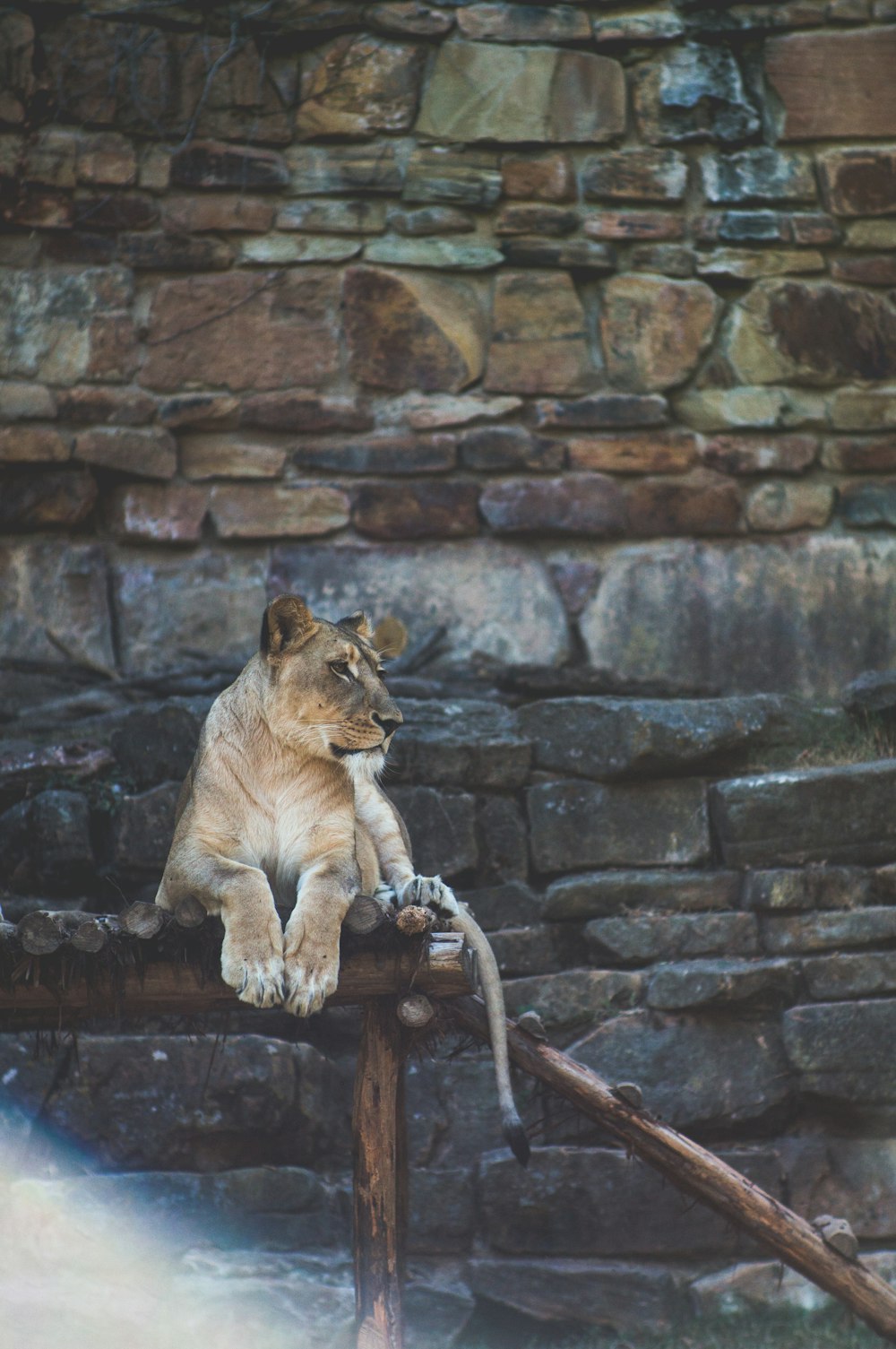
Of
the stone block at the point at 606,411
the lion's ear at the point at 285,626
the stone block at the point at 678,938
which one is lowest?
the stone block at the point at 678,938

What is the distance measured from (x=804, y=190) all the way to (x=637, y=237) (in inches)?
27.7

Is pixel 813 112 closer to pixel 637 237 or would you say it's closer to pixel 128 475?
pixel 637 237

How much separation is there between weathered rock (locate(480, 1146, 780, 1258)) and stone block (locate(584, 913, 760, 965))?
630 millimetres

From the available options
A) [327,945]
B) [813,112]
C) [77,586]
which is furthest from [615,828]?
[813,112]

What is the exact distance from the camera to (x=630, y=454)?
608 cm

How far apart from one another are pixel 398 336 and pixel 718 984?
2830mm

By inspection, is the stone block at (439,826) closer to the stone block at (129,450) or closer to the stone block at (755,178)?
the stone block at (129,450)

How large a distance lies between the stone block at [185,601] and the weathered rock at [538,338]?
3.99 feet

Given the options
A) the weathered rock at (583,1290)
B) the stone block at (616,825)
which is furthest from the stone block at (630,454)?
the weathered rock at (583,1290)

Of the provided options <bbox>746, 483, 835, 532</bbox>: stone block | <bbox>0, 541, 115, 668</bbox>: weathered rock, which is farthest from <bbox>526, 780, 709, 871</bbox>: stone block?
<bbox>0, 541, 115, 668</bbox>: weathered rock

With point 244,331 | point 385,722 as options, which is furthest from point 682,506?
point 385,722

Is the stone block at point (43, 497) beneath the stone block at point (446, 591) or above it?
above

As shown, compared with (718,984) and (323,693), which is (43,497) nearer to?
(323,693)

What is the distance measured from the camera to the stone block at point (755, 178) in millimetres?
6180
